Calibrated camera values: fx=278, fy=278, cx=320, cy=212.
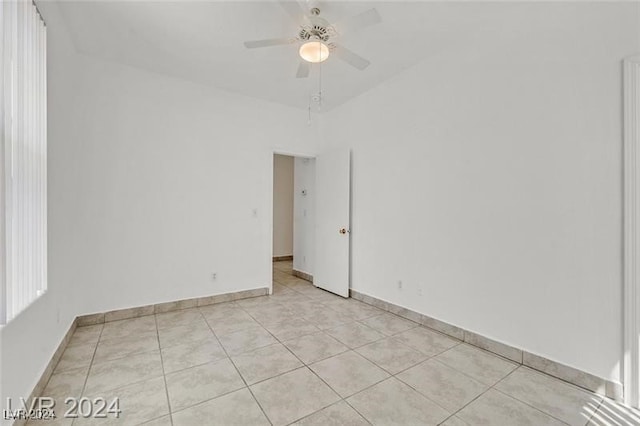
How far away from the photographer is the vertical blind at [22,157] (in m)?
1.48

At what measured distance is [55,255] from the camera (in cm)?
237

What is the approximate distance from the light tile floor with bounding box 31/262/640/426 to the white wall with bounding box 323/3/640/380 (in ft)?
1.33

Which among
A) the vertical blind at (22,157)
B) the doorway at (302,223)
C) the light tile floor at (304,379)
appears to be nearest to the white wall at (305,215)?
the doorway at (302,223)

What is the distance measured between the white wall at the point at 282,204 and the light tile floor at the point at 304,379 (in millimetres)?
4171

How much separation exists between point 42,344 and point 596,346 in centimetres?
397

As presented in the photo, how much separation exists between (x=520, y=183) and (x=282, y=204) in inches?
224

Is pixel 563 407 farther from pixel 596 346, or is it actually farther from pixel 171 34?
pixel 171 34

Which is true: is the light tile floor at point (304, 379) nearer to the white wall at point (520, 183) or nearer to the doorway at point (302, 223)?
the white wall at point (520, 183)

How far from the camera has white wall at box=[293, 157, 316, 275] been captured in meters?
5.20

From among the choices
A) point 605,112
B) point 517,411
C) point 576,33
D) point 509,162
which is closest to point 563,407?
point 517,411

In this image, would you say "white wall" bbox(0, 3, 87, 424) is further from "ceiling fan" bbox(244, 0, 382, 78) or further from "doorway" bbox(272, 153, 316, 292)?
"doorway" bbox(272, 153, 316, 292)

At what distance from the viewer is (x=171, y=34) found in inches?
105

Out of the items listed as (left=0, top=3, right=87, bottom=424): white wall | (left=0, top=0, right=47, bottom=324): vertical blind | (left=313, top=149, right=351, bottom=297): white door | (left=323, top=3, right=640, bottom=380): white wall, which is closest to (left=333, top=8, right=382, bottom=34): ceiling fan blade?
(left=323, top=3, right=640, bottom=380): white wall

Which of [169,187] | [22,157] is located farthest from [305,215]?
[22,157]
